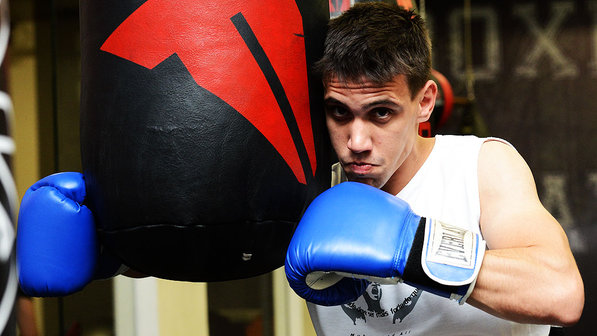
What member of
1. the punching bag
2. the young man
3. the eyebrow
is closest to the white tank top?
the young man

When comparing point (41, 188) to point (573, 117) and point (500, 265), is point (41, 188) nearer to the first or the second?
point (500, 265)

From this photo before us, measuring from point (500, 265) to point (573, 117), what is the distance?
4170mm

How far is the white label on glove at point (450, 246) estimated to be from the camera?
0.91m

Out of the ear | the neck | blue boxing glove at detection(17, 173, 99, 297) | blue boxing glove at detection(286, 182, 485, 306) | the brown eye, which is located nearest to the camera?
blue boxing glove at detection(286, 182, 485, 306)

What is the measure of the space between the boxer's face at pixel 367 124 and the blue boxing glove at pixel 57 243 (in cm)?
44

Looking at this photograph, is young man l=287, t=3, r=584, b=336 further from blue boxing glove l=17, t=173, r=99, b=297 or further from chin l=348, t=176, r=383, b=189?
blue boxing glove l=17, t=173, r=99, b=297

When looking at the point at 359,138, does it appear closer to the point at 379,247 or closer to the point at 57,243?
the point at 379,247

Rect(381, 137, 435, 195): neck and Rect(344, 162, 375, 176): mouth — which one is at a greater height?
Rect(344, 162, 375, 176): mouth

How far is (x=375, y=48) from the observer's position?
1.10 m

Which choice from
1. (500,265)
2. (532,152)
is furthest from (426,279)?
(532,152)

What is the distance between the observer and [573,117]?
4711 millimetres

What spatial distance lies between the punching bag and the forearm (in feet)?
1.02

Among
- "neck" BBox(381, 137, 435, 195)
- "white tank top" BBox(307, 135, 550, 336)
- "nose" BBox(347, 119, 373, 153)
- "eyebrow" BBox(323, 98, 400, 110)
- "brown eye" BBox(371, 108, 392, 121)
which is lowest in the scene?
"white tank top" BBox(307, 135, 550, 336)

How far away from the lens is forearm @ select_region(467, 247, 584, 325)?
94cm
